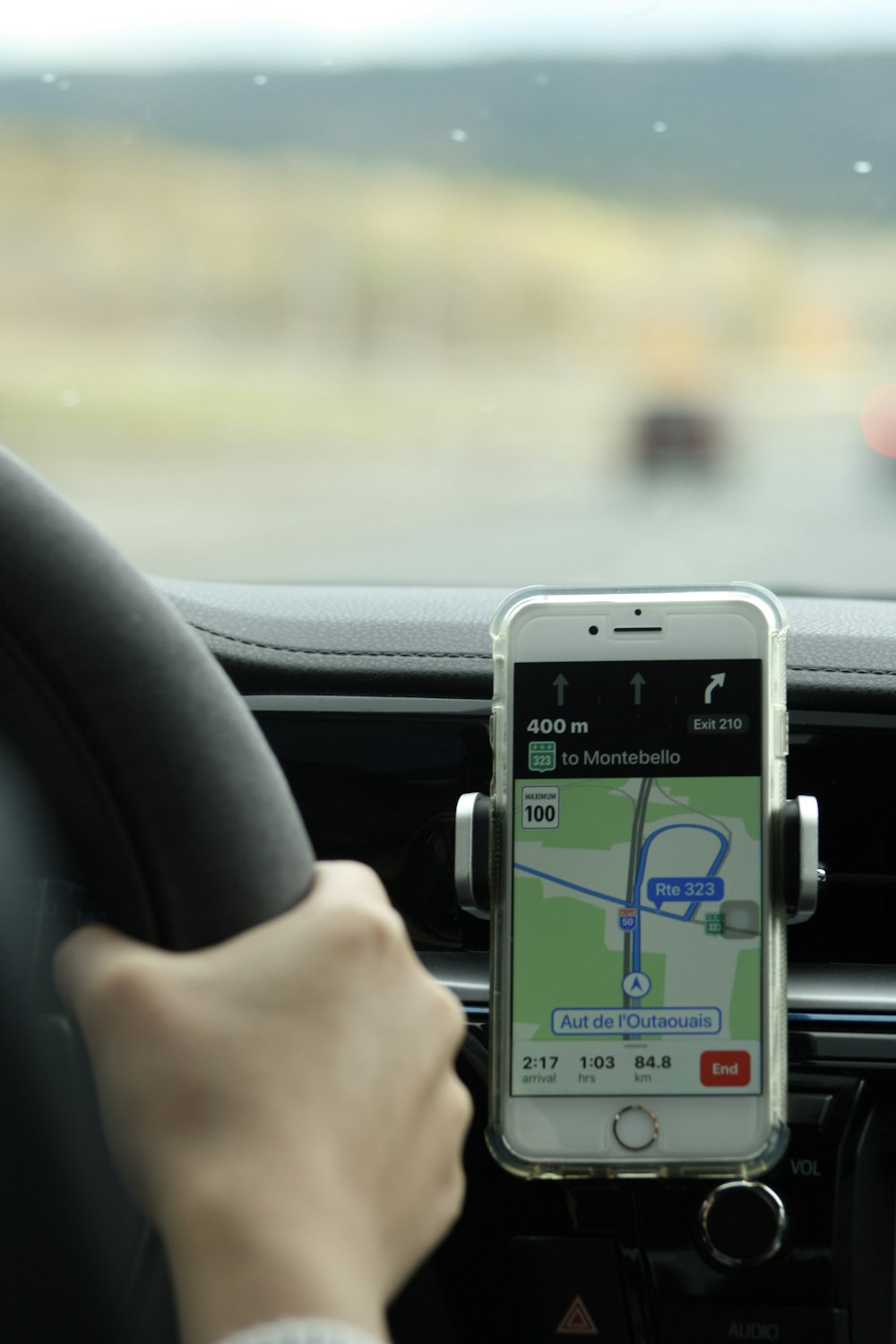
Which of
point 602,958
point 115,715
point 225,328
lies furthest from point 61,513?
point 225,328

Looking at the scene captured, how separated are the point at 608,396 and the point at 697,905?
14257mm

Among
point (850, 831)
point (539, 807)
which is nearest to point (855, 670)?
point (850, 831)

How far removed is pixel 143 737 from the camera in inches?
22.1

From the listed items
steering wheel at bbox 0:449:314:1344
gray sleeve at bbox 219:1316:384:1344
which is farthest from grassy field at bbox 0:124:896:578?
gray sleeve at bbox 219:1316:384:1344

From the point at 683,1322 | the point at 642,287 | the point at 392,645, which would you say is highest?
the point at 642,287

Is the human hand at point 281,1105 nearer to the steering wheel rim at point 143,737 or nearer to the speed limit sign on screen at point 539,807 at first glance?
the steering wheel rim at point 143,737

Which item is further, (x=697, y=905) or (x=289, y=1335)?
(x=697, y=905)

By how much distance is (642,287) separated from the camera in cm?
1589

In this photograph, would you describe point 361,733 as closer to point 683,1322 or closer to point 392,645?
point 392,645

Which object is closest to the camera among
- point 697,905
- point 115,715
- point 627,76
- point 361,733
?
point 115,715

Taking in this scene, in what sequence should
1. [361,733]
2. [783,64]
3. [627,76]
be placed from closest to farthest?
[361,733] → [783,64] → [627,76]

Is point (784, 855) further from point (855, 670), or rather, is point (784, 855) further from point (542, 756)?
point (855, 670)

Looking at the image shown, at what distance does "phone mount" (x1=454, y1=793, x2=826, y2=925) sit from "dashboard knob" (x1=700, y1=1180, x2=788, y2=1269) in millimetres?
259

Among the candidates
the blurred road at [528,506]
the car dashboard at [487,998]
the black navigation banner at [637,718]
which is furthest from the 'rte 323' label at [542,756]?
the blurred road at [528,506]
